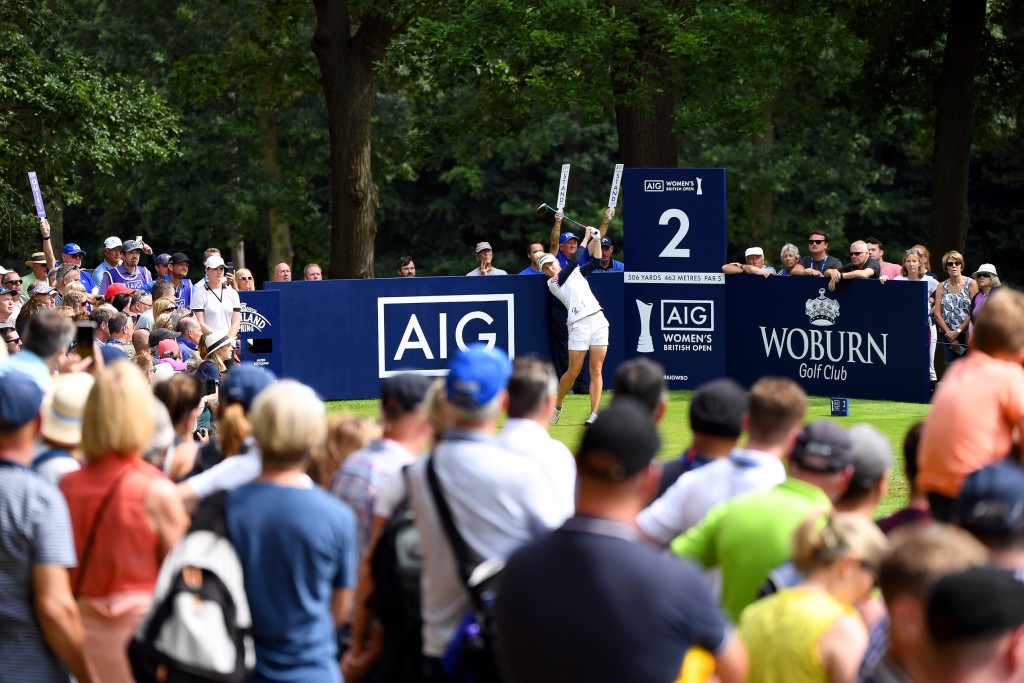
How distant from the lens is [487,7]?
79.1ft

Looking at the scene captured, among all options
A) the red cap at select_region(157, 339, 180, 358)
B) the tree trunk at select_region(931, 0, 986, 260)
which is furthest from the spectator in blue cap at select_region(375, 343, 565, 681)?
the tree trunk at select_region(931, 0, 986, 260)

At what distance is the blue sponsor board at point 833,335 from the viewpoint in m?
19.2

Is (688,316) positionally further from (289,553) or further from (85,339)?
(289,553)

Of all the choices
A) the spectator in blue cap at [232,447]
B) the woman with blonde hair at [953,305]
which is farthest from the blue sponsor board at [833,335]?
the spectator in blue cap at [232,447]

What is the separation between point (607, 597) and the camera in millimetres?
3840

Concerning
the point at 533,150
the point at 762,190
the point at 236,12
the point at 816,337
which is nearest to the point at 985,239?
the point at 762,190

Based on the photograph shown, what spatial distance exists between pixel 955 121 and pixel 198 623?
2455 cm

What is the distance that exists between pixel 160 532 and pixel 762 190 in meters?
37.4

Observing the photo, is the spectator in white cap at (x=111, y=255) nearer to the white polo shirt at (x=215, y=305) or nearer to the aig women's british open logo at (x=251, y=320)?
the white polo shirt at (x=215, y=305)

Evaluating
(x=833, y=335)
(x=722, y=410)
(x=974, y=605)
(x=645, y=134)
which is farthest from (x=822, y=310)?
(x=974, y=605)

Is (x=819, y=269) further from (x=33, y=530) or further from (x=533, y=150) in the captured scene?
(x=533, y=150)

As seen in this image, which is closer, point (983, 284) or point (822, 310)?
point (983, 284)

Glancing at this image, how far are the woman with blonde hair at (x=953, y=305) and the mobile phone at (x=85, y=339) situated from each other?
12.8m

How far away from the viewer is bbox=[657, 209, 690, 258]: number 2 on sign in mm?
20391
